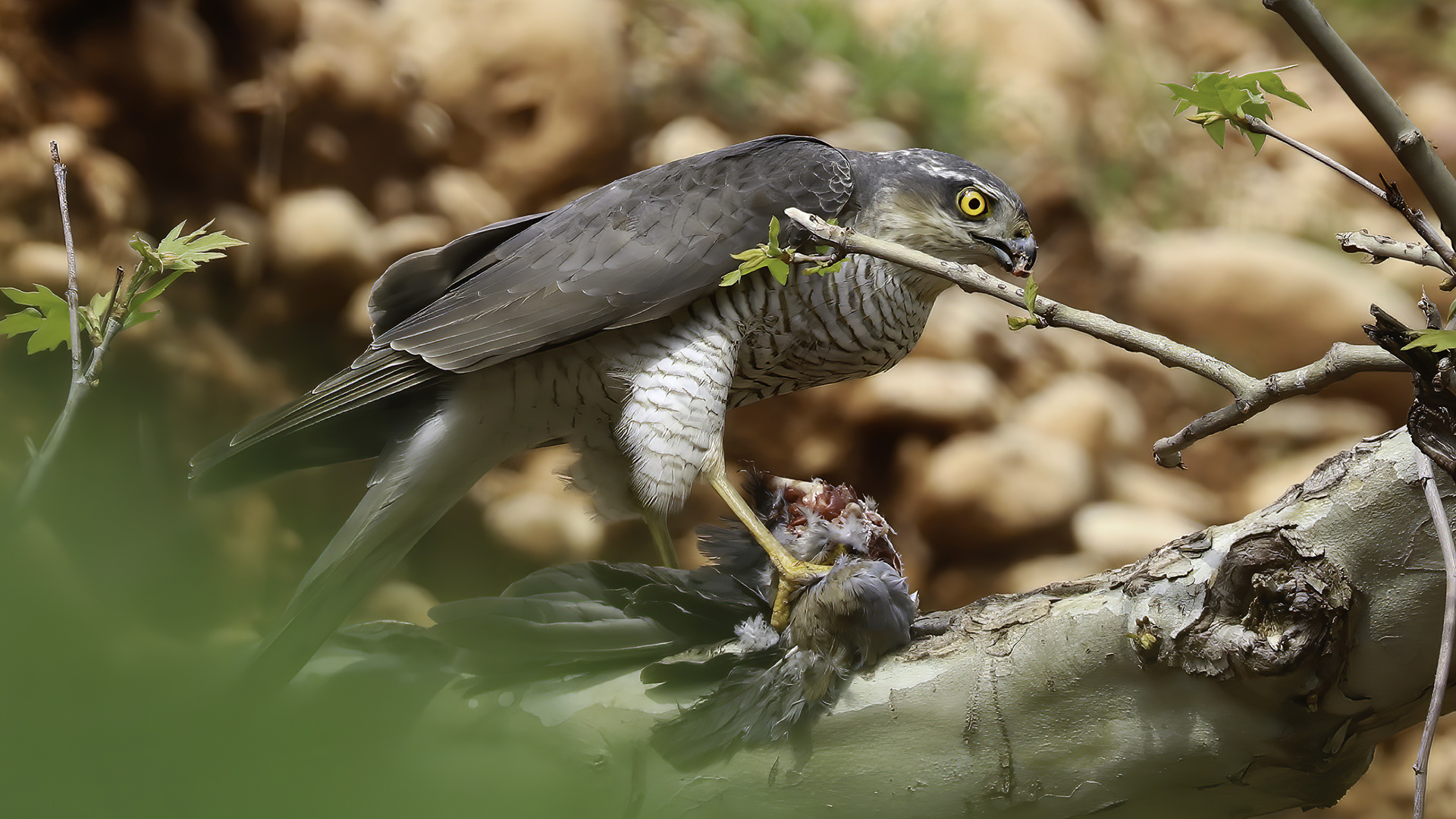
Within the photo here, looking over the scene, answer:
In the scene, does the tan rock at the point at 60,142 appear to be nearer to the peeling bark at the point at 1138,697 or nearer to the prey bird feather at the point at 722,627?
the prey bird feather at the point at 722,627

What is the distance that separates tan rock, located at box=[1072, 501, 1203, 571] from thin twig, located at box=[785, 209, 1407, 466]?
1.83 meters

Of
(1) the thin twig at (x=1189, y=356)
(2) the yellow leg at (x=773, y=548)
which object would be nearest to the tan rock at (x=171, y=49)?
(2) the yellow leg at (x=773, y=548)

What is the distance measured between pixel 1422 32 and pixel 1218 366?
125 inches

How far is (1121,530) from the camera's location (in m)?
2.65

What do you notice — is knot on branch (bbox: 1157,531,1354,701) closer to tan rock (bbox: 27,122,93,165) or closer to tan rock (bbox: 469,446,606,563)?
tan rock (bbox: 469,446,606,563)

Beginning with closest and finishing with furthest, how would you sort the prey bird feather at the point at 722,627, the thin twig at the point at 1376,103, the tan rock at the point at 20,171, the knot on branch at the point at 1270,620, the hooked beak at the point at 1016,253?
the thin twig at the point at 1376,103
the knot on branch at the point at 1270,620
the prey bird feather at the point at 722,627
the hooked beak at the point at 1016,253
the tan rock at the point at 20,171

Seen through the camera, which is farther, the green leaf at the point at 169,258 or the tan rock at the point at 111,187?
the tan rock at the point at 111,187

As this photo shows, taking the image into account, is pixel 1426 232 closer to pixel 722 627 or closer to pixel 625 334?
pixel 722 627

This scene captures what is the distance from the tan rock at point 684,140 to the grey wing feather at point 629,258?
115 cm

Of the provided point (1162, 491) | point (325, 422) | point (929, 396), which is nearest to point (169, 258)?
point (325, 422)

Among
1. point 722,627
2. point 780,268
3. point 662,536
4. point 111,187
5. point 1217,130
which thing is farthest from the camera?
point 111,187

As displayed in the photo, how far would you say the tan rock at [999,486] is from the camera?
270 centimetres

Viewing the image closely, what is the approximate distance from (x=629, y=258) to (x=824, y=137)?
5.22ft

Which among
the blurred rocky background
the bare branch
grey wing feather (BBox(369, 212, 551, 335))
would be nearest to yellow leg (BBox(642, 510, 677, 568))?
grey wing feather (BBox(369, 212, 551, 335))
